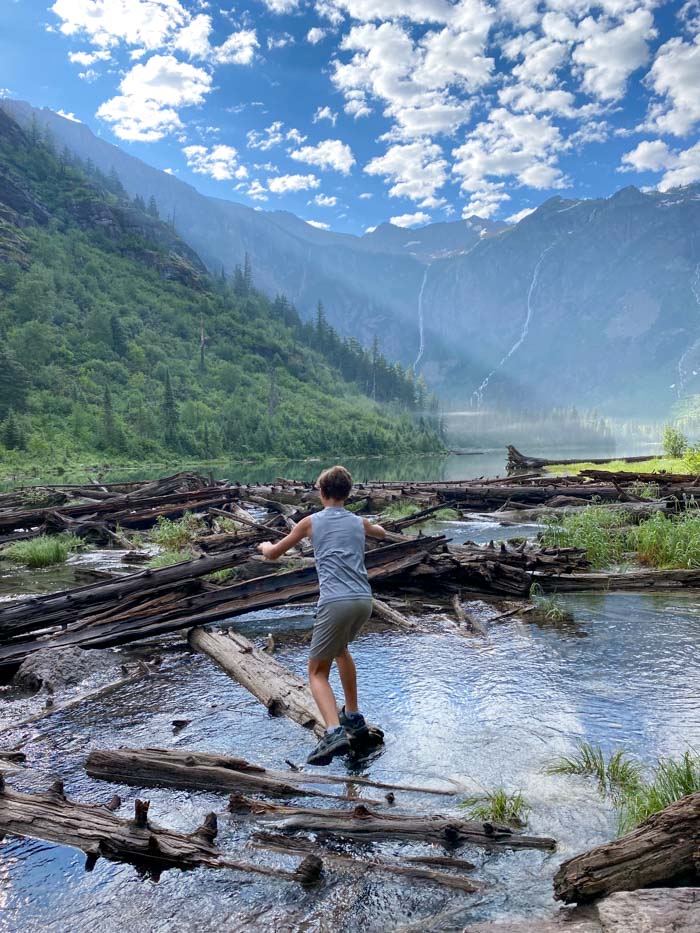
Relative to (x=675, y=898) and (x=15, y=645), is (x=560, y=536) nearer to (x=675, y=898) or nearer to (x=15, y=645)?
(x=15, y=645)

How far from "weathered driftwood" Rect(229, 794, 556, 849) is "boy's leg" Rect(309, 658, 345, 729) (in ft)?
4.22

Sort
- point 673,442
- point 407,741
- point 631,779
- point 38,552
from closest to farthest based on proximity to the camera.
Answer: point 631,779
point 407,741
point 38,552
point 673,442

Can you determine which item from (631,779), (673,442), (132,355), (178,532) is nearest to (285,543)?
(631,779)

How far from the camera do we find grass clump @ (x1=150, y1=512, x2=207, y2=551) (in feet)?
58.7

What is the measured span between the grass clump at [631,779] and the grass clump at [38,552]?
49.9ft

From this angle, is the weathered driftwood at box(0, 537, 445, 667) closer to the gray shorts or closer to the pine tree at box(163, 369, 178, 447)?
the gray shorts

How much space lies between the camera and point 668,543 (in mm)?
14344

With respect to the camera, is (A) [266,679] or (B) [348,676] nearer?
(B) [348,676]

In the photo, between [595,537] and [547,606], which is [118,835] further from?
[595,537]

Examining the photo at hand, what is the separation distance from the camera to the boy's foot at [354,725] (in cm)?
602

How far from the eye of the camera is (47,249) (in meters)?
139

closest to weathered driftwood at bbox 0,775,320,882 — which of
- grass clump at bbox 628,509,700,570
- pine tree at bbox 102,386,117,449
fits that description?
grass clump at bbox 628,509,700,570

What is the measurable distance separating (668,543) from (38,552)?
54.9 feet

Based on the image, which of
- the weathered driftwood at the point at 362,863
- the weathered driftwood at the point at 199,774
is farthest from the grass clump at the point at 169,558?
the weathered driftwood at the point at 362,863
